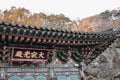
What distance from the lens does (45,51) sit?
8281mm

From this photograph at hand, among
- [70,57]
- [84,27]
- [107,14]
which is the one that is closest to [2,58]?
[70,57]

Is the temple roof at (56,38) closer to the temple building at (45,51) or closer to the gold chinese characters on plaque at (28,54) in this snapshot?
the temple building at (45,51)

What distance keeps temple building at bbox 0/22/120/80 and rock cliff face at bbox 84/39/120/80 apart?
12.0 metres

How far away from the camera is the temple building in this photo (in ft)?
23.0

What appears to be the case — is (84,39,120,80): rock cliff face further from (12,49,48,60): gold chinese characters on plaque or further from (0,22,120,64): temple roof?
(12,49,48,60): gold chinese characters on plaque

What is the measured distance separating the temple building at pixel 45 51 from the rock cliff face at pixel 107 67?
474 inches

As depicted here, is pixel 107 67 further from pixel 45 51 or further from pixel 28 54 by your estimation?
pixel 28 54

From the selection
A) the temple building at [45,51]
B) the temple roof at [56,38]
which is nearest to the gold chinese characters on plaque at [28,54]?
the temple building at [45,51]

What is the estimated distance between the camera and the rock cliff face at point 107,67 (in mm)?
21531

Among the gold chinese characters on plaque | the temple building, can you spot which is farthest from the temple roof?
the gold chinese characters on plaque

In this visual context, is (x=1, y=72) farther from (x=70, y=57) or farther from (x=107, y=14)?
(x=107, y=14)

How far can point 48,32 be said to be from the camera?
721 centimetres

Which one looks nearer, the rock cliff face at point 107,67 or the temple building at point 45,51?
the temple building at point 45,51

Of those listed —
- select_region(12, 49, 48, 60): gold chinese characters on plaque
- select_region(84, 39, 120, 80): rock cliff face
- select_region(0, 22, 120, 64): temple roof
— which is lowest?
select_region(84, 39, 120, 80): rock cliff face
